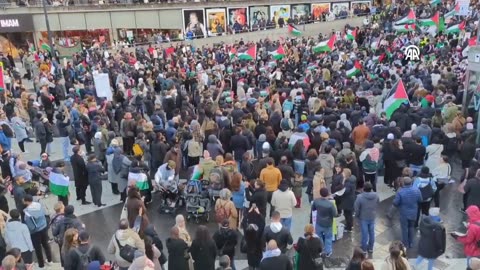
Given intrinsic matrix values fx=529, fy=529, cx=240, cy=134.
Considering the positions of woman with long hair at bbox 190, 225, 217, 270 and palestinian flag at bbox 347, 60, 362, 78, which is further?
palestinian flag at bbox 347, 60, 362, 78

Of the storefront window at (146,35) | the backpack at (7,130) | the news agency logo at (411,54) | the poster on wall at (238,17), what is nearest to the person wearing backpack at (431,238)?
the backpack at (7,130)

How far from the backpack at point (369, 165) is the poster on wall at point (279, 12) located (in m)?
28.0

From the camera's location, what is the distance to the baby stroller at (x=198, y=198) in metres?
11.4

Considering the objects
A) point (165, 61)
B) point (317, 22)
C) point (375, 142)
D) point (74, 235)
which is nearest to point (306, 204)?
point (375, 142)

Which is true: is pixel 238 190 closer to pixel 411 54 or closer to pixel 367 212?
pixel 367 212

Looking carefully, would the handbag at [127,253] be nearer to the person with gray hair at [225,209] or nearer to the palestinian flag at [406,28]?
the person with gray hair at [225,209]

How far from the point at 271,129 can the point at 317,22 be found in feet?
87.5

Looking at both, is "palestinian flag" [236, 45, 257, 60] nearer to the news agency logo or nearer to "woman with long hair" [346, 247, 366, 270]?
the news agency logo

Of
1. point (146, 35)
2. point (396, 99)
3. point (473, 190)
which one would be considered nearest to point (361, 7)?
point (146, 35)

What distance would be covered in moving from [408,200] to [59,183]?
7.14 metres

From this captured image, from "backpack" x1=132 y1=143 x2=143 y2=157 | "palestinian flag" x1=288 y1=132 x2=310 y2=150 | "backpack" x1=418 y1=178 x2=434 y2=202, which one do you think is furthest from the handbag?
"palestinian flag" x1=288 y1=132 x2=310 y2=150

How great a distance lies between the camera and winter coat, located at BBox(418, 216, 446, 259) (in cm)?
841

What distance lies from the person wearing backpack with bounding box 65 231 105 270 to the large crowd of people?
0.05 ft

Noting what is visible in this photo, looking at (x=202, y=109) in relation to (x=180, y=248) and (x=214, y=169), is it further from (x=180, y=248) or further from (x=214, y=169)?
(x=180, y=248)
